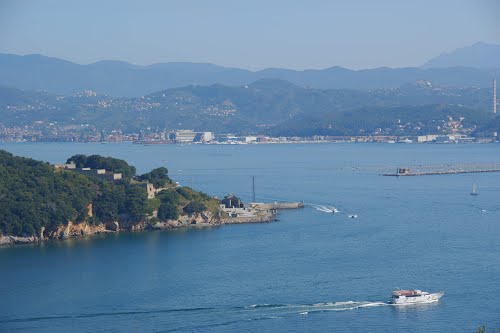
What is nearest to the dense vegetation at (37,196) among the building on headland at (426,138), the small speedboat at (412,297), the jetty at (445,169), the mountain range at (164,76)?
the small speedboat at (412,297)

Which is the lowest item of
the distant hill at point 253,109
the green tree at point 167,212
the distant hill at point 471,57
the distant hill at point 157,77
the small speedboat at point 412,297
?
the small speedboat at point 412,297

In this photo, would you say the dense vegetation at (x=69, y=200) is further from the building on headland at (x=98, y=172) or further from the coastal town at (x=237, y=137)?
the coastal town at (x=237, y=137)

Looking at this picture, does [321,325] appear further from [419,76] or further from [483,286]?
[419,76]

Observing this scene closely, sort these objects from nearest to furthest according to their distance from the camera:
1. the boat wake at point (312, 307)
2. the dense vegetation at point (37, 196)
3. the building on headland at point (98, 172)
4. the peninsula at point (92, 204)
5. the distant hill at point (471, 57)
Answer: the boat wake at point (312, 307) < the dense vegetation at point (37, 196) < the peninsula at point (92, 204) < the building on headland at point (98, 172) < the distant hill at point (471, 57)

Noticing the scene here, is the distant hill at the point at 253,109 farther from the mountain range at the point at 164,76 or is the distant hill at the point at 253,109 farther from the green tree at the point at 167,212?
the green tree at the point at 167,212

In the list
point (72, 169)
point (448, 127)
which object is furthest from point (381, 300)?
point (448, 127)

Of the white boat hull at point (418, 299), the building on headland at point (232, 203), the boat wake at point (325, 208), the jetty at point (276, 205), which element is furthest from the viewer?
the jetty at point (276, 205)

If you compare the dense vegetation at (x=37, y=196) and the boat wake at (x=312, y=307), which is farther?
the dense vegetation at (x=37, y=196)

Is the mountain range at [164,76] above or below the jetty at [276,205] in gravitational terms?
above
